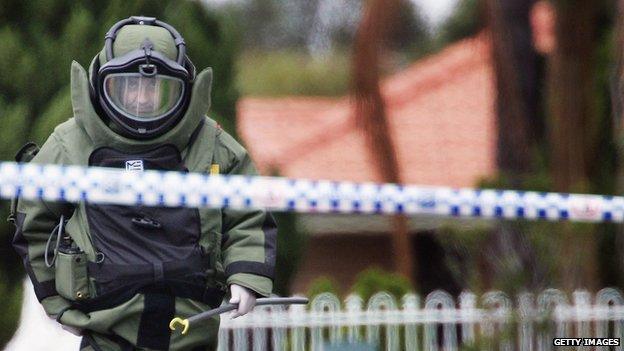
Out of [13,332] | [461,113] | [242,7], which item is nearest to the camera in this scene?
[13,332]

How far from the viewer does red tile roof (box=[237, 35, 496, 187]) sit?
1407 cm

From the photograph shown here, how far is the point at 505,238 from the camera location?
23.2 ft

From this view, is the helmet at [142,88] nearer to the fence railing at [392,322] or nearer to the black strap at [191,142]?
the black strap at [191,142]

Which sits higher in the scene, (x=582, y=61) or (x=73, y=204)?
(x=582, y=61)

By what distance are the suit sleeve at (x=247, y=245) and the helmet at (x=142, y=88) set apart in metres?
0.31

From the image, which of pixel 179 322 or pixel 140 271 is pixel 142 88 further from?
pixel 179 322

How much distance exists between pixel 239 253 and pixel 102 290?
437mm

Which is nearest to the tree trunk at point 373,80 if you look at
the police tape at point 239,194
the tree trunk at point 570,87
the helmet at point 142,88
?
the tree trunk at point 570,87

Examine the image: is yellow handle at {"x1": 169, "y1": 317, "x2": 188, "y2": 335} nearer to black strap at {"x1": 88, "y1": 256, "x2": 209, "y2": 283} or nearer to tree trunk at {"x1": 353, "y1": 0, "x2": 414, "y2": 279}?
black strap at {"x1": 88, "y1": 256, "x2": 209, "y2": 283}

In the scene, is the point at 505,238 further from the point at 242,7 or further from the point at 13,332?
the point at 242,7

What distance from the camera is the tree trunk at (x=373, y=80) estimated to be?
8.47 meters

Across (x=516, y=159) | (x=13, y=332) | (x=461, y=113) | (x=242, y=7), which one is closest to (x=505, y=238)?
(x=516, y=159)
